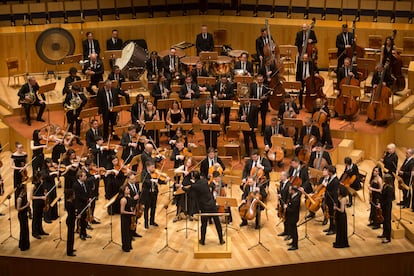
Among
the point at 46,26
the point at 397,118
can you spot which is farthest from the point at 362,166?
the point at 46,26

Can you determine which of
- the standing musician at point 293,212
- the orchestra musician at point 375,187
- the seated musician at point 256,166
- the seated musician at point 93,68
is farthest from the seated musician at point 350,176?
the seated musician at point 93,68

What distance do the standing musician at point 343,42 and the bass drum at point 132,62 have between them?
3935 millimetres

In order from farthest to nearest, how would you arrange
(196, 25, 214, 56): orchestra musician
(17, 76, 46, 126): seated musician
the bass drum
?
1. (196, 25, 214, 56): orchestra musician
2. the bass drum
3. (17, 76, 46, 126): seated musician

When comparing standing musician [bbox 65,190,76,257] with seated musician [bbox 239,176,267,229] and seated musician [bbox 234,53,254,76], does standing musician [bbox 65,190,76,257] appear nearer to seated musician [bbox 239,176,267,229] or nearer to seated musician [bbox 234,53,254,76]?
seated musician [bbox 239,176,267,229]

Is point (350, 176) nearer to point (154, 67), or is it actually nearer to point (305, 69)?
point (305, 69)

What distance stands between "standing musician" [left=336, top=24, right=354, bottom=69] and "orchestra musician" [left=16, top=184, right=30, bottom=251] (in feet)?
25.2

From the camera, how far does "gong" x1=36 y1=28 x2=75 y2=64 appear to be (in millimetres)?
22250

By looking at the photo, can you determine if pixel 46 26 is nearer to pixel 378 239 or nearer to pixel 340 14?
pixel 340 14

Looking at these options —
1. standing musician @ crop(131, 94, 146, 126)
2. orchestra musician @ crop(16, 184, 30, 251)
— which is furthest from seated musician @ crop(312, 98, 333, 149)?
orchestra musician @ crop(16, 184, 30, 251)

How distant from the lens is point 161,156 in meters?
17.8

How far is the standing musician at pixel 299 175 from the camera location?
1711 centimetres

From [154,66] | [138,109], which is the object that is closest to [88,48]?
[154,66]

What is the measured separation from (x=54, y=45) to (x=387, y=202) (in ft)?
29.5

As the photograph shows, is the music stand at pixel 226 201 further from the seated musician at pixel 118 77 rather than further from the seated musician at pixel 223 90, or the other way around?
the seated musician at pixel 118 77
